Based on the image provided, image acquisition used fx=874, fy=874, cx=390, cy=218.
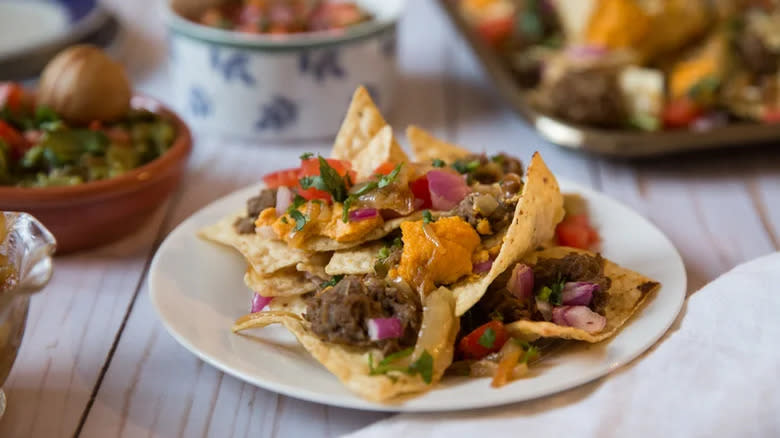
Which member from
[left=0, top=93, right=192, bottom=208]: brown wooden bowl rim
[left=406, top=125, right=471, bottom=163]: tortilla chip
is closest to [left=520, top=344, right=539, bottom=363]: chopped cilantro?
[left=406, top=125, right=471, bottom=163]: tortilla chip

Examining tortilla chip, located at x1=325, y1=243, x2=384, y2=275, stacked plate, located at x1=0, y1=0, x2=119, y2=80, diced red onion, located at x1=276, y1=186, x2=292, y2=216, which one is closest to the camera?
tortilla chip, located at x1=325, y1=243, x2=384, y2=275

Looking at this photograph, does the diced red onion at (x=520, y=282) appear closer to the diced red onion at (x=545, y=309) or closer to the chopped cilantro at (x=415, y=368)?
the diced red onion at (x=545, y=309)

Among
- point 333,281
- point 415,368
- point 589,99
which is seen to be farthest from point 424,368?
point 589,99

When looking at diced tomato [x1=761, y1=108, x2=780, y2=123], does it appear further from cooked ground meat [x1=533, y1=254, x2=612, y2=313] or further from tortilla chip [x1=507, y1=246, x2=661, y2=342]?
cooked ground meat [x1=533, y1=254, x2=612, y2=313]

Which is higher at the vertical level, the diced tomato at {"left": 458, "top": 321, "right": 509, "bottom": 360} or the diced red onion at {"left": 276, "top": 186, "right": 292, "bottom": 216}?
the diced red onion at {"left": 276, "top": 186, "right": 292, "bottom": 216}

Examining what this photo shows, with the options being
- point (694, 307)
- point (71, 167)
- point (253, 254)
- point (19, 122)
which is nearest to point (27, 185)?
point (71, 167)

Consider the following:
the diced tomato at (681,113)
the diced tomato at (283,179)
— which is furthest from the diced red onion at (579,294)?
the diced tomato at (681,113)

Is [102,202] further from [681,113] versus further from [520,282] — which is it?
[681,113]

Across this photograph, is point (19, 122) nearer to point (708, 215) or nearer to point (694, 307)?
point (694, 307)
